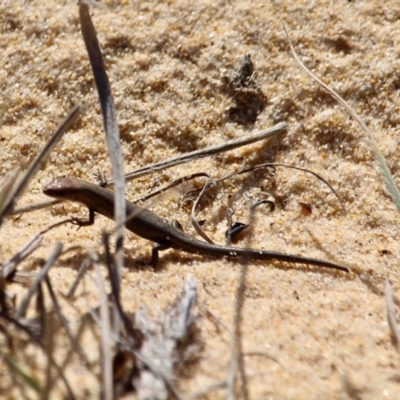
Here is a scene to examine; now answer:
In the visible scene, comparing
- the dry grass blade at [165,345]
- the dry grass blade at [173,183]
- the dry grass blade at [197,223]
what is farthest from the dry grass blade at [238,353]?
the dry grass blade at [173,183]

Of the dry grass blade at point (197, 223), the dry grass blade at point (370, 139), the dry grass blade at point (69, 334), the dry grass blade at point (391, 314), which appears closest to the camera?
the dry grass blade at point (69, 334)

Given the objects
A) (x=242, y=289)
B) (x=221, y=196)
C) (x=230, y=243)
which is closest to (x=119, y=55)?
(x=221, y=196)

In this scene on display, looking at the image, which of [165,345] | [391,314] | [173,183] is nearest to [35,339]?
[165,345]

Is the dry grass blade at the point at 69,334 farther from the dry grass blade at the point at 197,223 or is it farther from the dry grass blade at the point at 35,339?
the dry grass blade at the point at 197,223

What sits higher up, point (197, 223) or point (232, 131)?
point (232, 131)

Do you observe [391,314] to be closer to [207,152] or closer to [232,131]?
[207,152]
